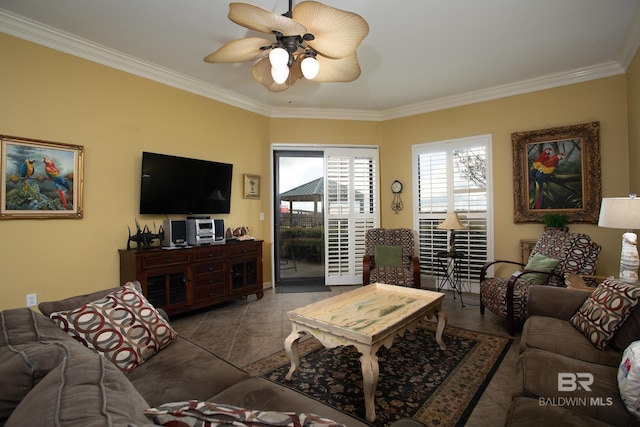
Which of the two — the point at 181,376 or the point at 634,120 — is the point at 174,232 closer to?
the point at 181,376

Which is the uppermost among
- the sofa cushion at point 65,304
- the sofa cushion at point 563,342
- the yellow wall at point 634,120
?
the yellow wall at point 634,120

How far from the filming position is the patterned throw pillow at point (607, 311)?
1.70m

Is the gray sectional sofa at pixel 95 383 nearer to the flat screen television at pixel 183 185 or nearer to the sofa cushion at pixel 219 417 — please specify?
the sofa cushion at pixel 219 417

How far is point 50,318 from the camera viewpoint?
1.42 metres

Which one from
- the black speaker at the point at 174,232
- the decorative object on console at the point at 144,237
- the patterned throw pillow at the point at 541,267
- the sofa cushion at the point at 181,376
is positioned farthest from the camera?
the black speaker at the point at 174,232

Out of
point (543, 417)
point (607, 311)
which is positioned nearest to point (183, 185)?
point (543, 417)

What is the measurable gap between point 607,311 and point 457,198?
2979mm

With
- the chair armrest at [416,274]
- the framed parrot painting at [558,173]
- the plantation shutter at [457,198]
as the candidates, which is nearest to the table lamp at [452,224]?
the plantation shutter at [457,198]

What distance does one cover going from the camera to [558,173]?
390 cm

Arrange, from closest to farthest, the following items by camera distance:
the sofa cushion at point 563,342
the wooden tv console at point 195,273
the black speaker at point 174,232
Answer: the sofa cushion at point 563,342 < the wooden tv console at point 195,273 < the black speaker at point 174,232

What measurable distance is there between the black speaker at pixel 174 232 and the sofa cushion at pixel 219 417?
9.91 ft

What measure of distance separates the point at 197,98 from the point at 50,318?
11.0ft

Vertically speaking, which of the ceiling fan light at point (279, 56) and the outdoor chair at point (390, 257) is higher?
the ceiling fan light at point (279, 56)

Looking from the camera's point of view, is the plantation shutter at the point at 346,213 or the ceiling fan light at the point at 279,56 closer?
the ceiling fan light at the point at 279,56
